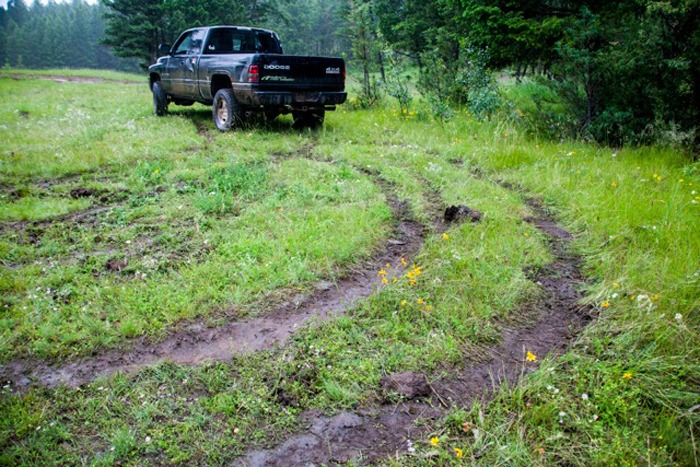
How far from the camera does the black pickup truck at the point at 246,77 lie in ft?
27.7

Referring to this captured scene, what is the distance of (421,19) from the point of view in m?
18.1

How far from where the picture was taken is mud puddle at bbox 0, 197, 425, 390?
2.97 meters

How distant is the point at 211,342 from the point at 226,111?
715cm

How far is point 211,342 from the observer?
3.30 m

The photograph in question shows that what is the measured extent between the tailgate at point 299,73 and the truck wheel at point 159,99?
4583 mm

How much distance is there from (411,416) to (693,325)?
2.32 meters

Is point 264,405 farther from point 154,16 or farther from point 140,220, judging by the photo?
point 154,16

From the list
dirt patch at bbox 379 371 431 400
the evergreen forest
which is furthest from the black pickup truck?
dirt patch at bbox 379 371 431 400

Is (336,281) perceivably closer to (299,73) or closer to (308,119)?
(299,73)

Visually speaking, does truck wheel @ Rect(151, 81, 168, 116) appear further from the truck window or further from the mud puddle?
the mud puddle

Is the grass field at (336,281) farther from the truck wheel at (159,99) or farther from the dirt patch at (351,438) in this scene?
the truck wheel at (159,99)

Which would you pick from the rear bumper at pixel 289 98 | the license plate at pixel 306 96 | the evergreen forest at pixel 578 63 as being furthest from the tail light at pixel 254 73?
the evergreen forest at pixel 578 63

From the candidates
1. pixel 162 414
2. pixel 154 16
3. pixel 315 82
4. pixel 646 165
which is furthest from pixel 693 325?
pixel 154 16

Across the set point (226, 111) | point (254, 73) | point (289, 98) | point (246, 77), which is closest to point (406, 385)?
point (289, 98)
